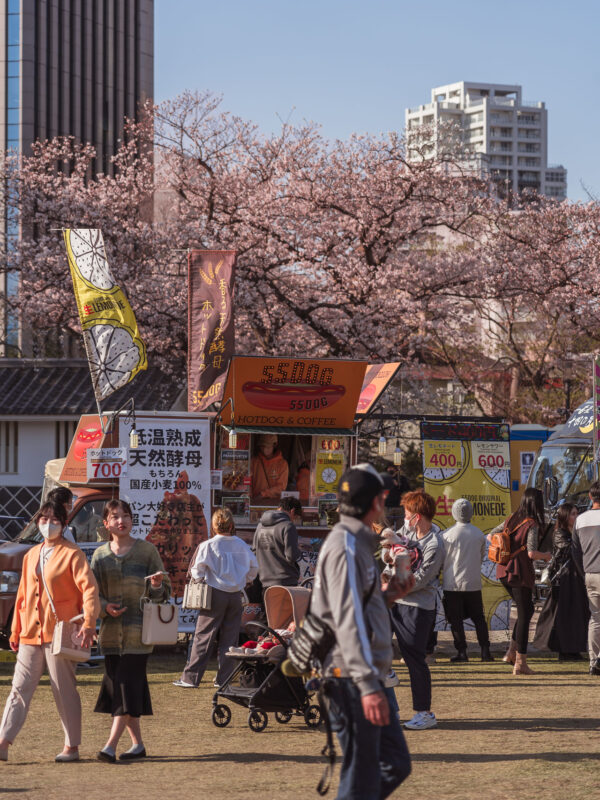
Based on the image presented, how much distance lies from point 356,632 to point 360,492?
596 mm

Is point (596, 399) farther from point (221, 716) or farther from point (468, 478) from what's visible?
point (221, 716)

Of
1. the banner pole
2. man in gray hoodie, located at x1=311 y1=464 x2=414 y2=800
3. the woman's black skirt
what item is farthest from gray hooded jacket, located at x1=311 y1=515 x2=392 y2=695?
the banner pole

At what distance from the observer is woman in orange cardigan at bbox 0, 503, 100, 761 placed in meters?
7.19

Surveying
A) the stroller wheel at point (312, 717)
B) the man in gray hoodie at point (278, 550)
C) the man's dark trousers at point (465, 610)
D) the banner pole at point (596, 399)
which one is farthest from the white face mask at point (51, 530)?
the banner pole at point (596, 399)

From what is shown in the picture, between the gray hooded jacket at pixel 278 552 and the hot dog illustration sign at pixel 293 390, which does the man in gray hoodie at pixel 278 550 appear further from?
the hot dog illustration sign at pixel 293 390

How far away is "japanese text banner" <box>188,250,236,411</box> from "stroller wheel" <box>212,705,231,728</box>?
522 cm

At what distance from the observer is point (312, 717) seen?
8.68 m

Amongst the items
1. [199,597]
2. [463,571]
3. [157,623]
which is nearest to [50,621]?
[157,623]

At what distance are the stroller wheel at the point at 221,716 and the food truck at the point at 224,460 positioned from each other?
3522 mm

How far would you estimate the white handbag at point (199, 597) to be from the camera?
9.67m

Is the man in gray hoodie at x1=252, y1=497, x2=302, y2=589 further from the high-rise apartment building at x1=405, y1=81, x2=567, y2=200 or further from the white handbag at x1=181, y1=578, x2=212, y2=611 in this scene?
the high-rise apartment building at x1=405, y1=81, x2=567, y2=200

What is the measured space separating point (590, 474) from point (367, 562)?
17105mm

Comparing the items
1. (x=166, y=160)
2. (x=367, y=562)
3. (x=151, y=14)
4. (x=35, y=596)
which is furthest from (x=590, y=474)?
(x=151, y=14)

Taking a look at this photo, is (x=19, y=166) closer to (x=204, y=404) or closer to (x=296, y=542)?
(x=204, y=404)
